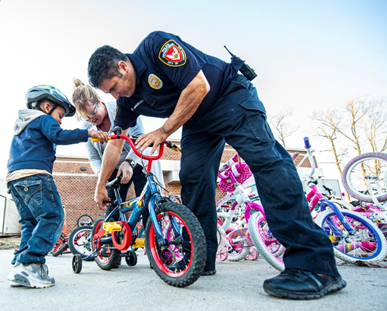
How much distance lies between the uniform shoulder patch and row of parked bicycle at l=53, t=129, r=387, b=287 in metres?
0.61

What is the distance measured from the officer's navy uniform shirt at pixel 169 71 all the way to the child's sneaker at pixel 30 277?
1334mm

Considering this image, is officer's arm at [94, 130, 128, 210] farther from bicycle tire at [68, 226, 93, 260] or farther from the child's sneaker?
bicycle tire at [68, 226, 93, 260]

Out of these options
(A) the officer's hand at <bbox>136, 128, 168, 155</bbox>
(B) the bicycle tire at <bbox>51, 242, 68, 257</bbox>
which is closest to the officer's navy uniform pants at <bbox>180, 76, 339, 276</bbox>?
(A) the officer's hand at <bbox>136, 128, 168, 155</bbox>

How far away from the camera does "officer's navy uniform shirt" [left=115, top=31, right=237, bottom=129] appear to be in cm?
171

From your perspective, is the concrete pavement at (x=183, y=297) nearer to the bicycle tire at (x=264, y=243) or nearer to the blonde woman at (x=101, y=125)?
the bicycle tire at (x=264, y=243)

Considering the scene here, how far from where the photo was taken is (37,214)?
196 centimetres

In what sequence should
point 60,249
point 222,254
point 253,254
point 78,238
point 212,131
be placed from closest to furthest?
point 212,131
point 222,254
point 253,254
point 78,238
point 60,249

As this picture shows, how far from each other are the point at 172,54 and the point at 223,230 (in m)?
2.87

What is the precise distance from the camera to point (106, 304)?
1280 millimetres

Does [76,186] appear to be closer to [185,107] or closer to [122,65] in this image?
[122,65]

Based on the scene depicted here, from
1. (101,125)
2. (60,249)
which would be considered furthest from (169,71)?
(60,249)

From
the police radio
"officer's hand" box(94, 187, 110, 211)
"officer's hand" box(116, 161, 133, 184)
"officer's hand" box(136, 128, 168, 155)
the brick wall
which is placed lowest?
the brick wall

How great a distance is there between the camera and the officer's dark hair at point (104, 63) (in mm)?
1814

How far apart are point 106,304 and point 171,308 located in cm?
33
